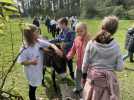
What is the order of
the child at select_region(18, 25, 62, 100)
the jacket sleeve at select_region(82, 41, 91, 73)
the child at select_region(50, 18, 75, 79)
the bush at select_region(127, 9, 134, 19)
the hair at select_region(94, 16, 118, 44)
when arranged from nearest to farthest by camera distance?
1. the hair at select_region(94, 16, 118, 44)
2. the jacket sleeve at select_region(82, 41, 91, 73)
3. the child at select_region(18, 25, 62, 100)
4. the child at select_region(50, 18, 75, 79)
5. the bush at select_region(127, 9, 134, 19)

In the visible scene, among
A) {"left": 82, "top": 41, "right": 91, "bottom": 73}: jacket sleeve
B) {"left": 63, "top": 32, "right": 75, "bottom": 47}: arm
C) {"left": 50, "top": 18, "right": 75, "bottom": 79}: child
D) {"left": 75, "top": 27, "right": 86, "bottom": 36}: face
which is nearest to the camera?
{"left": 82, "top": 41, "right": 91, "bottom": 73}: jacket sleeve

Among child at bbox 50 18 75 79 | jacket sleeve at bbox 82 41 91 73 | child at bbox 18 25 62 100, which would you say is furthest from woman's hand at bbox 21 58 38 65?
child at bbox 50 18 75 79

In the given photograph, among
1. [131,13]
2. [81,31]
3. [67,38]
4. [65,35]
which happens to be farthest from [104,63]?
[131,13]

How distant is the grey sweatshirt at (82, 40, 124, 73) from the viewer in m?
4.99

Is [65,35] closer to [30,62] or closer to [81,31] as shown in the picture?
[81,31]

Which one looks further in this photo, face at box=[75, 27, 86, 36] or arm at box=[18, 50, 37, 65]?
face at box=[75, 27, 86, 36]

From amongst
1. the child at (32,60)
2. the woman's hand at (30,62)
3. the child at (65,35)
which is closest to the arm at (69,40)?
the child at (65,35)

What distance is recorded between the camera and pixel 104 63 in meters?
5.11

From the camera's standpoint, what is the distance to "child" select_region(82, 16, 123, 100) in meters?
4.94

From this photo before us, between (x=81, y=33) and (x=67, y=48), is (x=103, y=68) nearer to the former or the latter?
(x=81, y=33)

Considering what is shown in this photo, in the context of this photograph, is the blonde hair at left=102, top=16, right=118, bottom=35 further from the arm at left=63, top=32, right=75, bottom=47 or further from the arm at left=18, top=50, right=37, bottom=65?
the arm at left=63, top=32, right=75, bottom=47

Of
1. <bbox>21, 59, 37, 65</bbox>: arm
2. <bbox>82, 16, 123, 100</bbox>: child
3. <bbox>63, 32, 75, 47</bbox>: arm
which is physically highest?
<bbox>82, 16, 123, 100</bbox>: child

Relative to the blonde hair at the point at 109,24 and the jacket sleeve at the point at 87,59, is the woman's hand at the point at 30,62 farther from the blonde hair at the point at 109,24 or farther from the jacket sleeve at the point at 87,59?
the blonde hair at the point at 109,24

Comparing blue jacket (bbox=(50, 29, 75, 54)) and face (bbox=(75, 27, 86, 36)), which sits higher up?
face (bbox=(75, 27, 86, 36))
